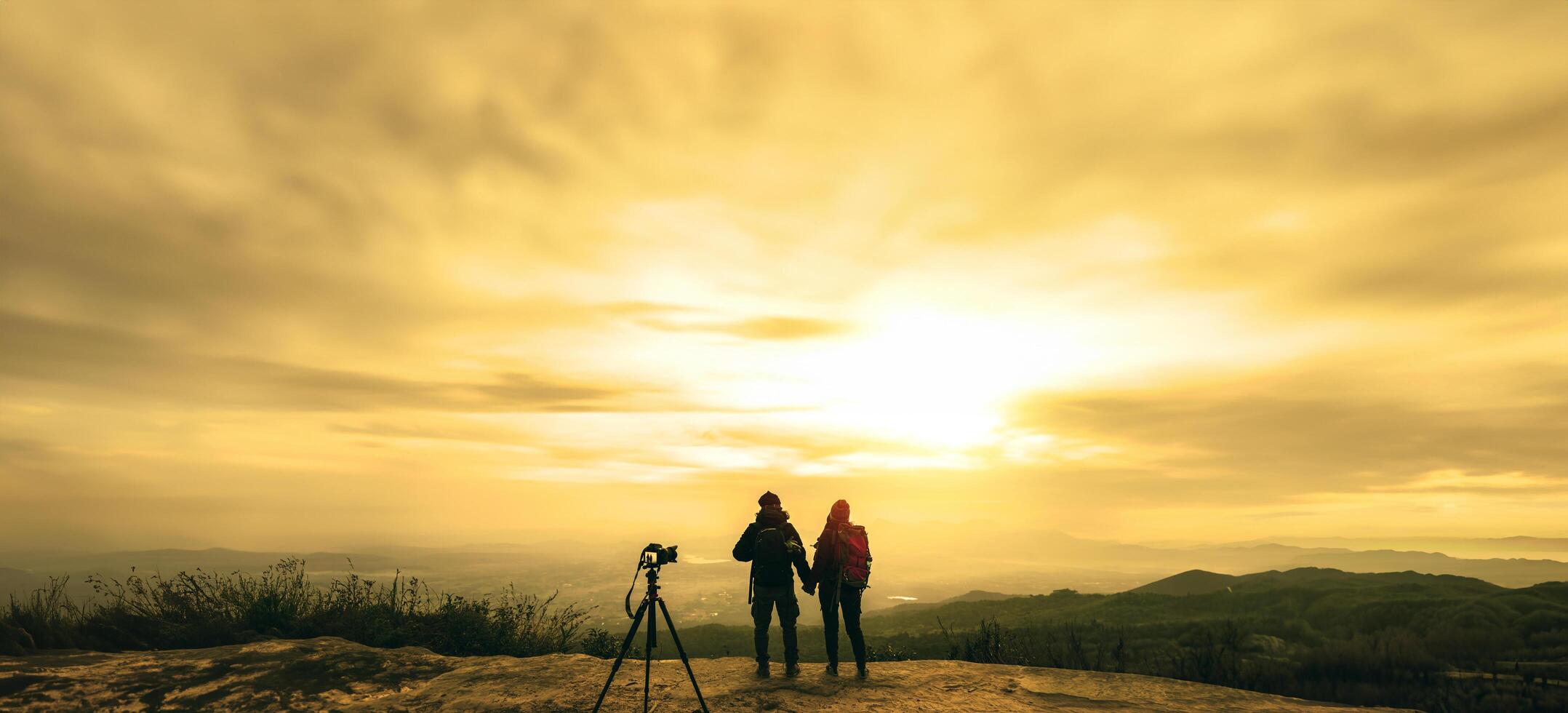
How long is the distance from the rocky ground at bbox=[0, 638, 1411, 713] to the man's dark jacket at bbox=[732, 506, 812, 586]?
4.65 feet

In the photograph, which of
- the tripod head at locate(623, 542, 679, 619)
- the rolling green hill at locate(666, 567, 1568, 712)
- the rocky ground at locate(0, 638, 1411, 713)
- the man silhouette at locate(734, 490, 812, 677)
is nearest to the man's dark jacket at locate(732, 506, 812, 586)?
the man silhouette at locate(734, 490, 812, 677)

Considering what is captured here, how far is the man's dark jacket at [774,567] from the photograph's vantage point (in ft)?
34.7

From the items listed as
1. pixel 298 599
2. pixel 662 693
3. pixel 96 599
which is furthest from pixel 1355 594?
pixel 96 599

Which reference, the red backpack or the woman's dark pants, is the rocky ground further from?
the red backpack

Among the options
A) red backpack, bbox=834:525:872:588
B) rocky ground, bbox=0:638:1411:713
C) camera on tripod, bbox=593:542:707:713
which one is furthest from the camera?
red backpack, bbox=834:525:872:588

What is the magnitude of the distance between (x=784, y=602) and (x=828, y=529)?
1377mm

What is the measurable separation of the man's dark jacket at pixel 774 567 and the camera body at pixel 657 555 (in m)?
2.06

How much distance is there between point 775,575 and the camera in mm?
10555

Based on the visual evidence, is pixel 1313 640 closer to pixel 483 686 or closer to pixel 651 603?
pixel 651 603

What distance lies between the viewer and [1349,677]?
1323 centimetres

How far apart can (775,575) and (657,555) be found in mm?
2732

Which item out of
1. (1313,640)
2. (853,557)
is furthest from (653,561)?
(1313,640)

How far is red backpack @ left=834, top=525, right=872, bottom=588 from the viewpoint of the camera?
1078 cm

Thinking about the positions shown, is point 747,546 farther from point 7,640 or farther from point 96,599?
point 96,599
